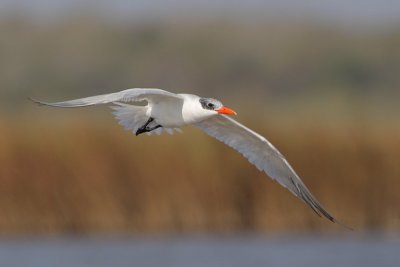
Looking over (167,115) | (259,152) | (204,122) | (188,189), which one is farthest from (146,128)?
(188,189)

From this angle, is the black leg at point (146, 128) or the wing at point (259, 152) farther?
the wing at point (259, 152)

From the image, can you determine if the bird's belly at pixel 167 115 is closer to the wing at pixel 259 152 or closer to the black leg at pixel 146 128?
the black leg at pixel 146 128

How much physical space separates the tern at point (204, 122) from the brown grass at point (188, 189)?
16.6 feet

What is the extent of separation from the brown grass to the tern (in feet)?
16.6

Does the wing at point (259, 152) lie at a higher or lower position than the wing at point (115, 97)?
lower

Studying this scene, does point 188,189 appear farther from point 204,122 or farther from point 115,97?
point 115,97

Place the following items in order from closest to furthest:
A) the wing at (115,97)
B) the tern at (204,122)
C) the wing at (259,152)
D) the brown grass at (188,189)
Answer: the wing at (115,97), the tern at (204,122), the wing at (259,152), the brown grass at (188,189)

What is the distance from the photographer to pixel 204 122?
41.3 ft

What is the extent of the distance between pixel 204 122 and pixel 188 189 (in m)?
5.38

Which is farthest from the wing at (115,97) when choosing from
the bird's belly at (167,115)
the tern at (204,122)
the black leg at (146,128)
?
the black leg at (146,128)

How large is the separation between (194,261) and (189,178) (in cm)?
128

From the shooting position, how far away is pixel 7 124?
1975 cm

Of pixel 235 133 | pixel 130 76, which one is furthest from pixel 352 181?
pixel 130 76

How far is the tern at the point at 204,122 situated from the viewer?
11508mm
